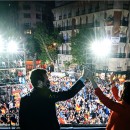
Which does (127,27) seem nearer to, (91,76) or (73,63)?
(73,63)

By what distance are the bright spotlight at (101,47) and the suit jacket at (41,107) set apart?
28590 millimetres

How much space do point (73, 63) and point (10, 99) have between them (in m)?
17.9

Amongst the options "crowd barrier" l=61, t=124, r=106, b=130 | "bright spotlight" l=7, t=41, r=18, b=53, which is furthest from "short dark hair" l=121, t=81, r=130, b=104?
"bright spotlight" l=7, t=41, r=18, b=53

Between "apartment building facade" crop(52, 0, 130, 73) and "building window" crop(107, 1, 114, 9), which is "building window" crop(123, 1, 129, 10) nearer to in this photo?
"apartment building facade" crop(52, 0, 130, 73)

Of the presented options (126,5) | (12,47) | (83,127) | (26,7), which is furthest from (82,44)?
(83,127)

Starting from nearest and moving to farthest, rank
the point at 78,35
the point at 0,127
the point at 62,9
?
the point at 0,127, the point at 78,35, the point at 62,9

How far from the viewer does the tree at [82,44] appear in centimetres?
2984

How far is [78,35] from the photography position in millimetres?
30000

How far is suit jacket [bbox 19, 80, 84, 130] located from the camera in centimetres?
240

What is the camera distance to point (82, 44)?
30000 mm

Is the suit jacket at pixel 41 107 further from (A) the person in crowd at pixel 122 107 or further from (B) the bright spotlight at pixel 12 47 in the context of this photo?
(B) the bright spotlight at pixel 12 47

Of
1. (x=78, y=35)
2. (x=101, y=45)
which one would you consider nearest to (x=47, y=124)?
(x=78, y=35)

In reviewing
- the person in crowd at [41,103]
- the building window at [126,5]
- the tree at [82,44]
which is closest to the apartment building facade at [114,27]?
the building window at [126,5]

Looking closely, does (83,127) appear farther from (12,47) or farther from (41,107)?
(12,47)
